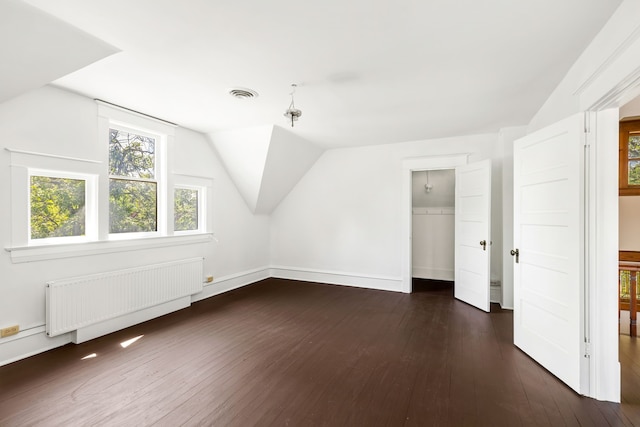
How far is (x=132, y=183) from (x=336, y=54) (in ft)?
9.93

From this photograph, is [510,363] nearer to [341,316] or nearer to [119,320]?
[341,316]

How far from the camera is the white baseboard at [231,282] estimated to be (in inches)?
180

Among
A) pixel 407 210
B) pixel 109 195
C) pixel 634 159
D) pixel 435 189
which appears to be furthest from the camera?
pixel 435 189

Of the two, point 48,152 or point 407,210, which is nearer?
point 48,152

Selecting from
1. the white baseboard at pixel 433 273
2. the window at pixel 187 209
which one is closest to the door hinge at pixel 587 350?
the white baseboard at pixel 433 273

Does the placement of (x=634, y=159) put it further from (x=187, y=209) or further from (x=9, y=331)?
(x=9, y=331)

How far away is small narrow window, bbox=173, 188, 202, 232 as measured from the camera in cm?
425

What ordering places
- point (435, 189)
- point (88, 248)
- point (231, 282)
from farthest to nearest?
point (435, 189) < point (231, 282) < point (88, 248)

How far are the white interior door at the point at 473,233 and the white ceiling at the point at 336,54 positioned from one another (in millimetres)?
940

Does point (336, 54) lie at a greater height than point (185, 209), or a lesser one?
greater

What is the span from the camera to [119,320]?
3.33 metres

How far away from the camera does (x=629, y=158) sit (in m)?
3.89

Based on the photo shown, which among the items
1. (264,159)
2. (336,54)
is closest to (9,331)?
(264,159)

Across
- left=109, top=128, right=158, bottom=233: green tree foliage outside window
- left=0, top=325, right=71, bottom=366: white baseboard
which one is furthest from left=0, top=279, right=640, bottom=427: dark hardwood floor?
left=109, top=128, right=158, bottom=233: green tree foliage outside window
